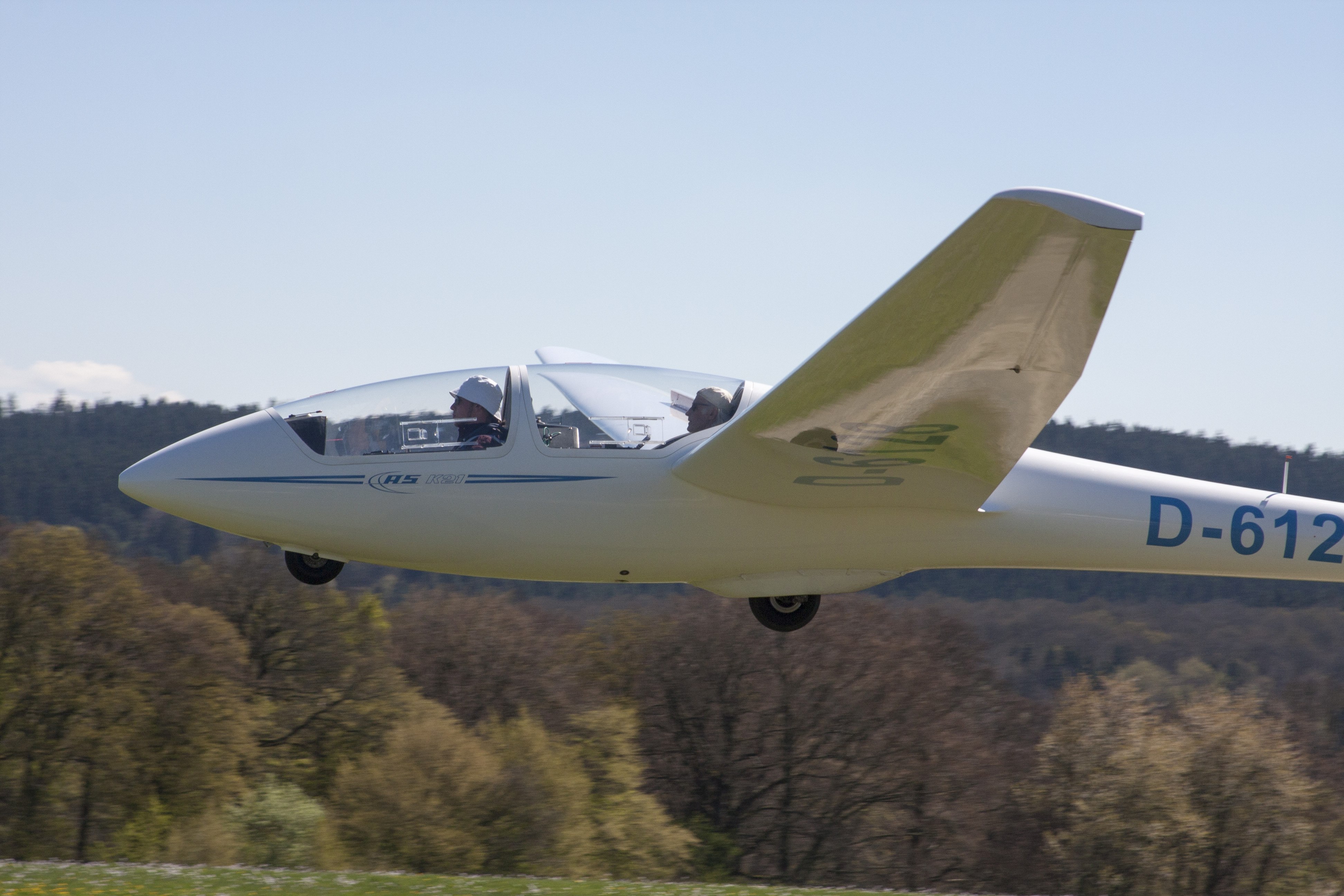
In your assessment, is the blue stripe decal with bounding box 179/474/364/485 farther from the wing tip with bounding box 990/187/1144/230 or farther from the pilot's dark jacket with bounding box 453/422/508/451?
the wing tip with bounding box 990/187/1144/230

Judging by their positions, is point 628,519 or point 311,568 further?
point 311,568

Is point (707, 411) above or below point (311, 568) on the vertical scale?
above

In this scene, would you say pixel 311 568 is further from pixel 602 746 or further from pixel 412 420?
pixel 602 746

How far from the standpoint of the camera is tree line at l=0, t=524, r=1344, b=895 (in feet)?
119

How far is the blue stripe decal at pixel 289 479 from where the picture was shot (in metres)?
8.16

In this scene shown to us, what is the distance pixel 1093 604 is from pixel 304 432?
6118 cm

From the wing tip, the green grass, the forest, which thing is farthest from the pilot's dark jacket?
the forest

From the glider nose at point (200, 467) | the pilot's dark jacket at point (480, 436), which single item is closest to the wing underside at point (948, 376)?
the pilot's dark jacket at point (480, 436)

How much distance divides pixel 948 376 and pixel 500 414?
10.7ft

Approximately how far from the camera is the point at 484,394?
8297mm

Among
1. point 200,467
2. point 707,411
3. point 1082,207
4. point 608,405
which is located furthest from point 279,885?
point 1082,207

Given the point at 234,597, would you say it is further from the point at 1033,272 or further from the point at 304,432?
the point at 1033,272

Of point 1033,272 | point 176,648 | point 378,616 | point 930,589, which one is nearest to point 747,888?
point 1033,272

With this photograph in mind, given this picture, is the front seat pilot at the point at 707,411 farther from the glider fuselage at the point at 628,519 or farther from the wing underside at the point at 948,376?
the wing underside at the point at 948,376
